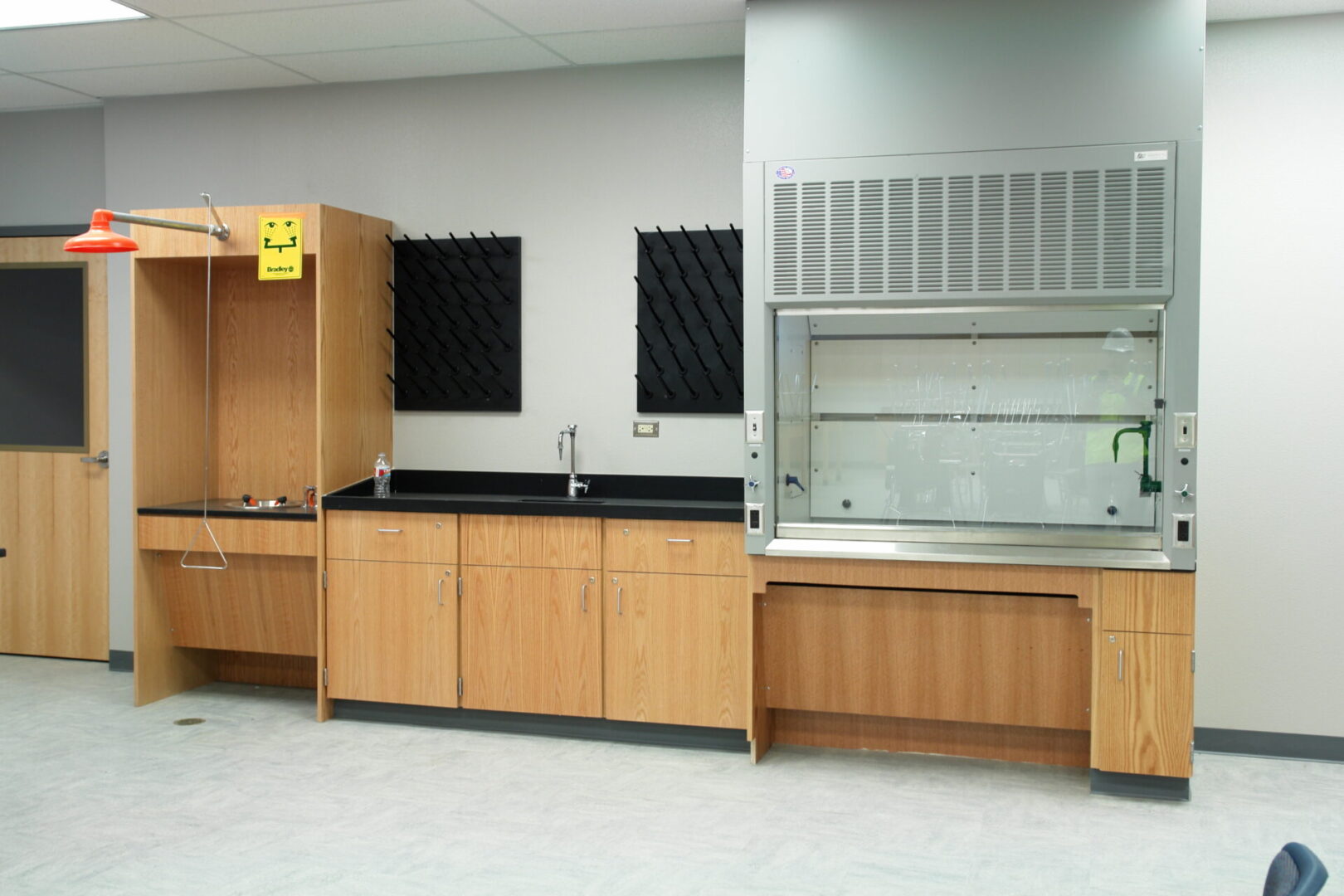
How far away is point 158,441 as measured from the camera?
191 inches

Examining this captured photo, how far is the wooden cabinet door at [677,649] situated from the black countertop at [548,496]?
25cm

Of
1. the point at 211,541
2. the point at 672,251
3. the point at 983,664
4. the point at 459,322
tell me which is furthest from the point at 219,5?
the point at 983,664

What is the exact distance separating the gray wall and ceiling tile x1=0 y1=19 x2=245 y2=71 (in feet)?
2.33

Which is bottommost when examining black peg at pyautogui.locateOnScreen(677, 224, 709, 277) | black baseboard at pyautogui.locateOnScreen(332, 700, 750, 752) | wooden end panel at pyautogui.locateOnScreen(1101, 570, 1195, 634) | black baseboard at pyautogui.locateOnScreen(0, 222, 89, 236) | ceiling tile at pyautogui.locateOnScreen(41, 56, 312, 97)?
black baseboard at pyautogui.locateOnScreen(332, 700, 750, 752)

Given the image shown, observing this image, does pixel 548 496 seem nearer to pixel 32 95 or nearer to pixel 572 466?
pixel 572 466

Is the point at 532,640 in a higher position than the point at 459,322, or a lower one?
lower

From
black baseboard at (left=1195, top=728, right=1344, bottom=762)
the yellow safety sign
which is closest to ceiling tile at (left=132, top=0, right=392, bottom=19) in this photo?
the yellow safety sign

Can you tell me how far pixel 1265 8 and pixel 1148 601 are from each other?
2111 mm

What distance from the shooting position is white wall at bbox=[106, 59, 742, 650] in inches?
179

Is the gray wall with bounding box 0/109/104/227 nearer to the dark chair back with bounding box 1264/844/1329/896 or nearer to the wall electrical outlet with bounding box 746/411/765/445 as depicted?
the wall electrical outlet with bounding box 746/411/765/445

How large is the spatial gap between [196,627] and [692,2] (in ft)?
11.0

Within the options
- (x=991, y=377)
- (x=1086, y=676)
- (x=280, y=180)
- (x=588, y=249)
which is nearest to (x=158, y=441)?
(x=280, y=180)

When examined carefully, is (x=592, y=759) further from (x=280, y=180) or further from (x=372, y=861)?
(x=280, y=180)

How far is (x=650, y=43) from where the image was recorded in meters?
4.30
